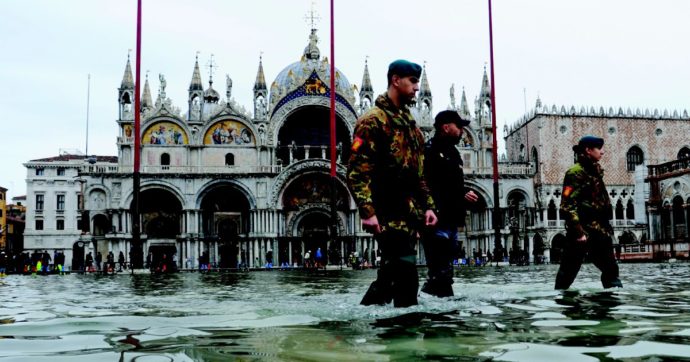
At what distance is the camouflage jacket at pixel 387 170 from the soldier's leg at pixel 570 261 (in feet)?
7.49

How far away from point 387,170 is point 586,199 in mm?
2694

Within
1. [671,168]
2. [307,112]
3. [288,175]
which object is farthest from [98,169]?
[671,168]

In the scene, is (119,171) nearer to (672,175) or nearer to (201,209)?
(201,209)

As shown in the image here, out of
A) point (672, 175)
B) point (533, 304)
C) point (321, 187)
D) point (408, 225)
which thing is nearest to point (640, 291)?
point (533, 304)

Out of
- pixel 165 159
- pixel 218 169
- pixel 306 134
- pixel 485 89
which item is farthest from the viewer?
pixel 485 89

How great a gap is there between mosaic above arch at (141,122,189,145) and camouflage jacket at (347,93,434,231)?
117 ft

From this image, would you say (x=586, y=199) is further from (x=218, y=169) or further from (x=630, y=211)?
(x=630, y=211)

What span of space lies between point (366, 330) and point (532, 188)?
40.3 m

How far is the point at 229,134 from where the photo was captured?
39969 mm

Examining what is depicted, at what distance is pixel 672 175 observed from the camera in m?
28.9

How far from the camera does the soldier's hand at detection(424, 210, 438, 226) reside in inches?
196

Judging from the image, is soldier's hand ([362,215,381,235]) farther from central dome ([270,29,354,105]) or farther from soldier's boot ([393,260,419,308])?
central dome ([270,29,354,105])

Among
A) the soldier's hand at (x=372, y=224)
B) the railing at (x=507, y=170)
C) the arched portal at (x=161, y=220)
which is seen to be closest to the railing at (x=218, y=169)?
the arched portal at (x=161, y=220)

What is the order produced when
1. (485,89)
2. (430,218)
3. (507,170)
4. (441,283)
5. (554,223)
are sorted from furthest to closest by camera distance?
1. (485,89)
2. (554,223)
3. (507,170)
4. (441,283)
5. (430,218)
